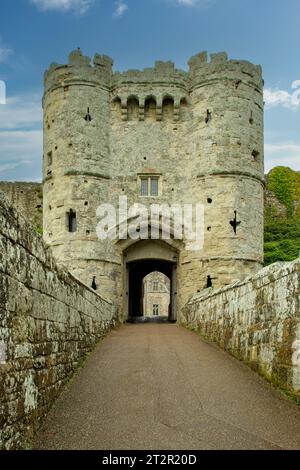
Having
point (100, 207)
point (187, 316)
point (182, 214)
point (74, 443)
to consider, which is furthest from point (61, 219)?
point (74, 443)

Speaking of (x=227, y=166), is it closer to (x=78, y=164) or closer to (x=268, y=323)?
(x=78, y=164)

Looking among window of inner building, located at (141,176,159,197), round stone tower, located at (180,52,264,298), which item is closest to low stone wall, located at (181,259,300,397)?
round stone tower, located at (180,52,264,298)

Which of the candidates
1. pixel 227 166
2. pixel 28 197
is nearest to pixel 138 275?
pixel 28 197

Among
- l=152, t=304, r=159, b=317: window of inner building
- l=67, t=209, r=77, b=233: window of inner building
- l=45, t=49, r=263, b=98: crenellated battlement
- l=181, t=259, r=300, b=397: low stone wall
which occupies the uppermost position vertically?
l=45, t=49, r=263, b=98: crenellated battlement

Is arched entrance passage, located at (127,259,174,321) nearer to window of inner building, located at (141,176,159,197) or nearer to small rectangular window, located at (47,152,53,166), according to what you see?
window of inner building, located at (141,176,159,197)

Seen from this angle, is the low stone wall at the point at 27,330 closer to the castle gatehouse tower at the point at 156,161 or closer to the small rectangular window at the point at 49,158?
the castle gatehouse tower at the point at 156,161

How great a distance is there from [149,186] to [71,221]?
11.8 ft

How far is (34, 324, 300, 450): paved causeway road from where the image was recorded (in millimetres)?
5113

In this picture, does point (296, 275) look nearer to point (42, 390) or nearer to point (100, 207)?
point (42, 390)

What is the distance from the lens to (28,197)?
106 ft

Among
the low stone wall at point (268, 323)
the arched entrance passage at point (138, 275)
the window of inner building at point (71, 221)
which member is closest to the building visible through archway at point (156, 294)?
the arched entrance passage at point (138, 275)

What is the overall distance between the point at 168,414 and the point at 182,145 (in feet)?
59.7

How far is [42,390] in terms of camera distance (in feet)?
18.9

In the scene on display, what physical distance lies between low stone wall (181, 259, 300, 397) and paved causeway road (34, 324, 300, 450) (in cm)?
25
